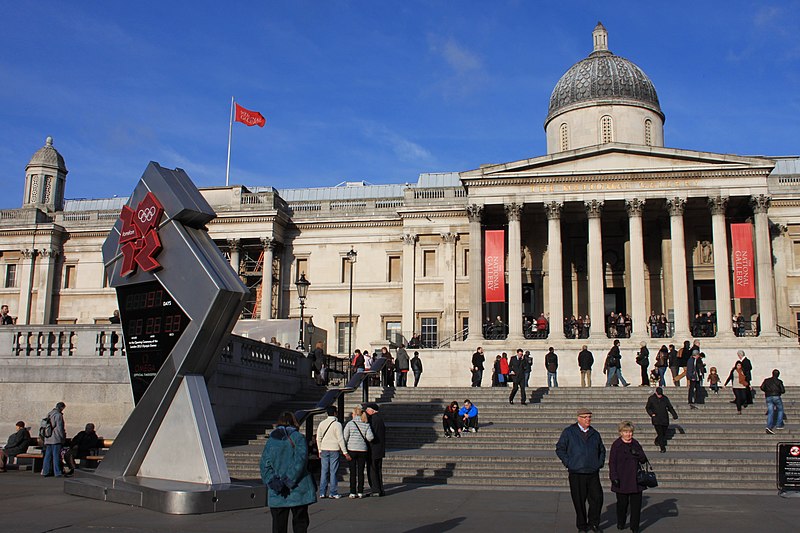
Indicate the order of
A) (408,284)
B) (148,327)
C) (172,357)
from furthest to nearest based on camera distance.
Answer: (408,284) < (148,327) < (172,357)

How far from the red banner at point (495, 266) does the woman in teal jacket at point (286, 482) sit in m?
30.2

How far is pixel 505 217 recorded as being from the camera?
1670 inches

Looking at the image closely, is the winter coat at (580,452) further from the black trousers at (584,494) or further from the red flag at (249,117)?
the red flag at (249,117)

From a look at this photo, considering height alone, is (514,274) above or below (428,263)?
below

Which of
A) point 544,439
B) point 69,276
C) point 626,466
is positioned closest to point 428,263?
point 69,276

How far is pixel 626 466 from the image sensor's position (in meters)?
10.9

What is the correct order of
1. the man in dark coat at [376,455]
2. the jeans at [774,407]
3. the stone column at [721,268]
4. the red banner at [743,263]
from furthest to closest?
the red banner at [743,263] → the stone column at [721,268] → the jeans at [774,407] → the man in dark coat at [376,455]

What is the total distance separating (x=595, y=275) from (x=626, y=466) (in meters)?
28.2

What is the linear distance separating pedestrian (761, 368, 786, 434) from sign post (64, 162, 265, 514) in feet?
44.8

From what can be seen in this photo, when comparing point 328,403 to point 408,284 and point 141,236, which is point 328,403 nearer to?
point 141,236

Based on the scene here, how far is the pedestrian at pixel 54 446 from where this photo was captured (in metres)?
17.3

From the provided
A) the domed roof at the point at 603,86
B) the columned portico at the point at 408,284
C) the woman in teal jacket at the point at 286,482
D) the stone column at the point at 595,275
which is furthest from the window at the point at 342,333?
the woman in teal jacket at the point at 286,482

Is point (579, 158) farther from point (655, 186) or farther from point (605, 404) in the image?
point (605, 404)

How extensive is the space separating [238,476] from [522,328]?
922 inches
